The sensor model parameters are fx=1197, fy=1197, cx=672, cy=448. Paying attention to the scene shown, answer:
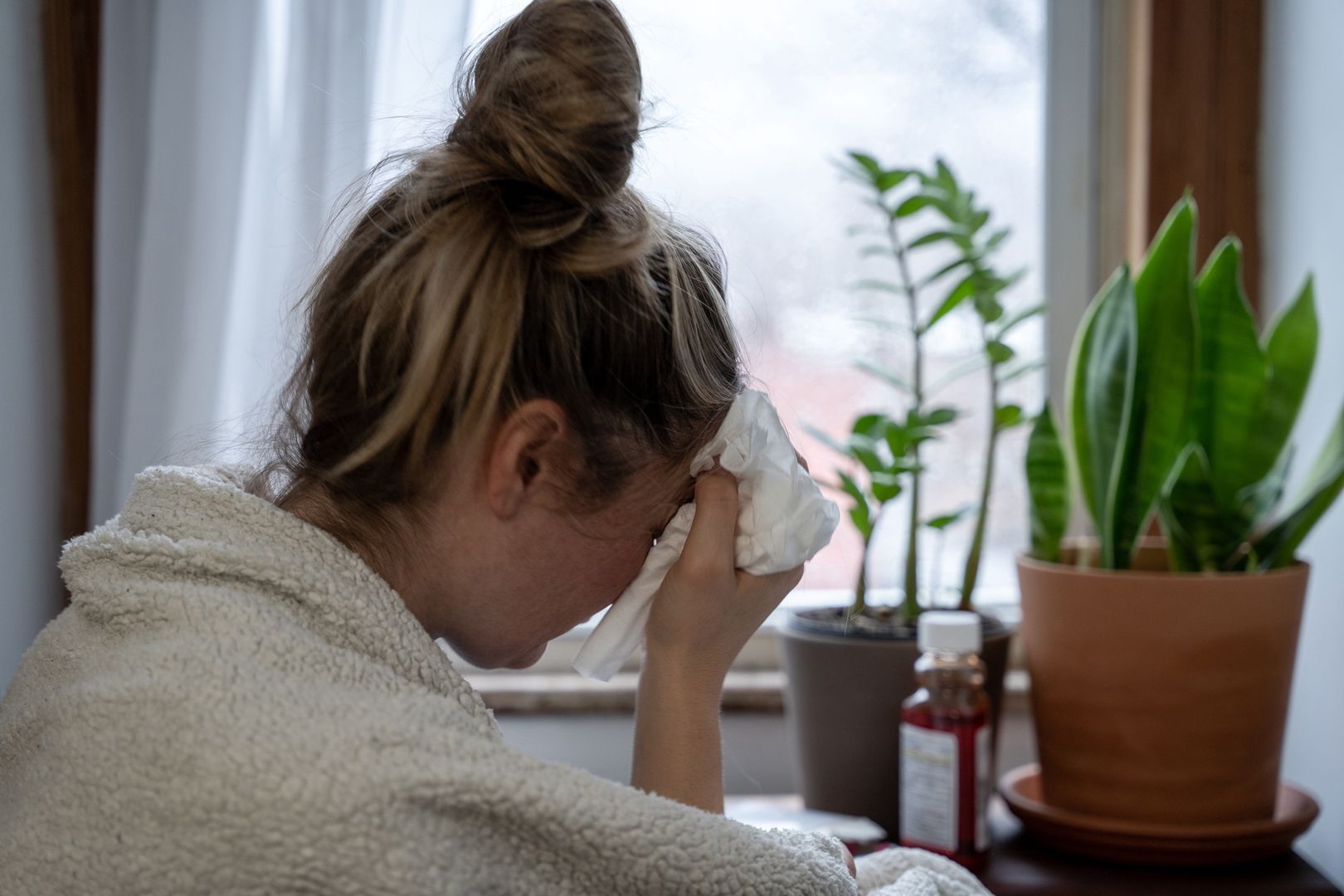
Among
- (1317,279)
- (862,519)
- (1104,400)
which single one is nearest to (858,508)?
(862,519)

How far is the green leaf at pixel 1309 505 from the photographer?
0.89 meters

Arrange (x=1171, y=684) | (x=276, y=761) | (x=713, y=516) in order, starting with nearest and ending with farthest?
(x=276, y=761), (x=713, y=516), (x=1171, y=684)

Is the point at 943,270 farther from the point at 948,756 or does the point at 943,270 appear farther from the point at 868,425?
the point at 948,756

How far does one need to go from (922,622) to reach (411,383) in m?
0.50

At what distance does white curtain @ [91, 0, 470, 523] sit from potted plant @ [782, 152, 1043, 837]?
429 millimetres

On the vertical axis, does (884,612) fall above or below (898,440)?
below

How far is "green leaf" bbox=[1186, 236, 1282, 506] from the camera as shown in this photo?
94 centimetres

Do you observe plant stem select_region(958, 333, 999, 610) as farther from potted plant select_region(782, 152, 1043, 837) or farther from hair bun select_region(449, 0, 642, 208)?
hair bun select_region(449, 0, 642, 208)

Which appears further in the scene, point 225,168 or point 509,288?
point 225,168

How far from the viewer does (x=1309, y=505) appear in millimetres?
902

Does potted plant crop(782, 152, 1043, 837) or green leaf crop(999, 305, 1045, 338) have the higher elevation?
green leaf crop(999, 305, 1045, 338)

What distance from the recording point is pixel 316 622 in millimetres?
562

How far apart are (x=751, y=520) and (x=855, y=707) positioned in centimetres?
34

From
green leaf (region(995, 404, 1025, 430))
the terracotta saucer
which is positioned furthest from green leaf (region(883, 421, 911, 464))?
the terracotta saucer
